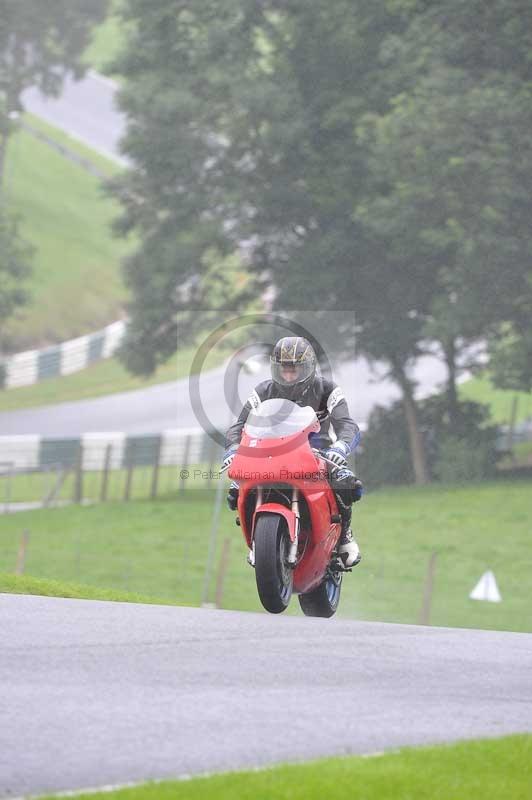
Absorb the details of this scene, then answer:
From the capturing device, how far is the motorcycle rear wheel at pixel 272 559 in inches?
446

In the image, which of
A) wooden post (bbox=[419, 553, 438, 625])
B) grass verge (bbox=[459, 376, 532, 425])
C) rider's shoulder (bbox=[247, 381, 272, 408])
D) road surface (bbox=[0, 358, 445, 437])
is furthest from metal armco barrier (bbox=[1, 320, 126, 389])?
rider's shoulder (bbox=[247, 381, 272, 408])

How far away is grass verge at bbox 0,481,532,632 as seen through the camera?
28984 mm

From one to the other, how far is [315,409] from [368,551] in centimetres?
2236

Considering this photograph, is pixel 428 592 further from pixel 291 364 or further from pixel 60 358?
pixel 60 358

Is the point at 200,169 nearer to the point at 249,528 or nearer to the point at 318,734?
the point at 249,528

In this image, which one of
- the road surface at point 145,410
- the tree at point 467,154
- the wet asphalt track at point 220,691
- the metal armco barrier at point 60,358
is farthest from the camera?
the metal armco barrier at point 60,358

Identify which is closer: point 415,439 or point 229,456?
point 229,456

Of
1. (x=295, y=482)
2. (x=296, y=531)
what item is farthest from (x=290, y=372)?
(x=296, y=531)

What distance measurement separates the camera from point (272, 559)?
1133 centimetres

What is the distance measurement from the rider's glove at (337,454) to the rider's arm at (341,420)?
6.3 inches

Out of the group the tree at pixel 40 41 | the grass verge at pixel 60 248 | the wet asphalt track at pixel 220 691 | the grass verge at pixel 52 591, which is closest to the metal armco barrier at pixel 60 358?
the grass verge at pixel 60 248

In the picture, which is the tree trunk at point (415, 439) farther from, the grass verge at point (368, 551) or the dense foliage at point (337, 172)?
the grass verge at point (368, 551)

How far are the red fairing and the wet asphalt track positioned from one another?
644 mm

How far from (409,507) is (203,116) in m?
11.8
